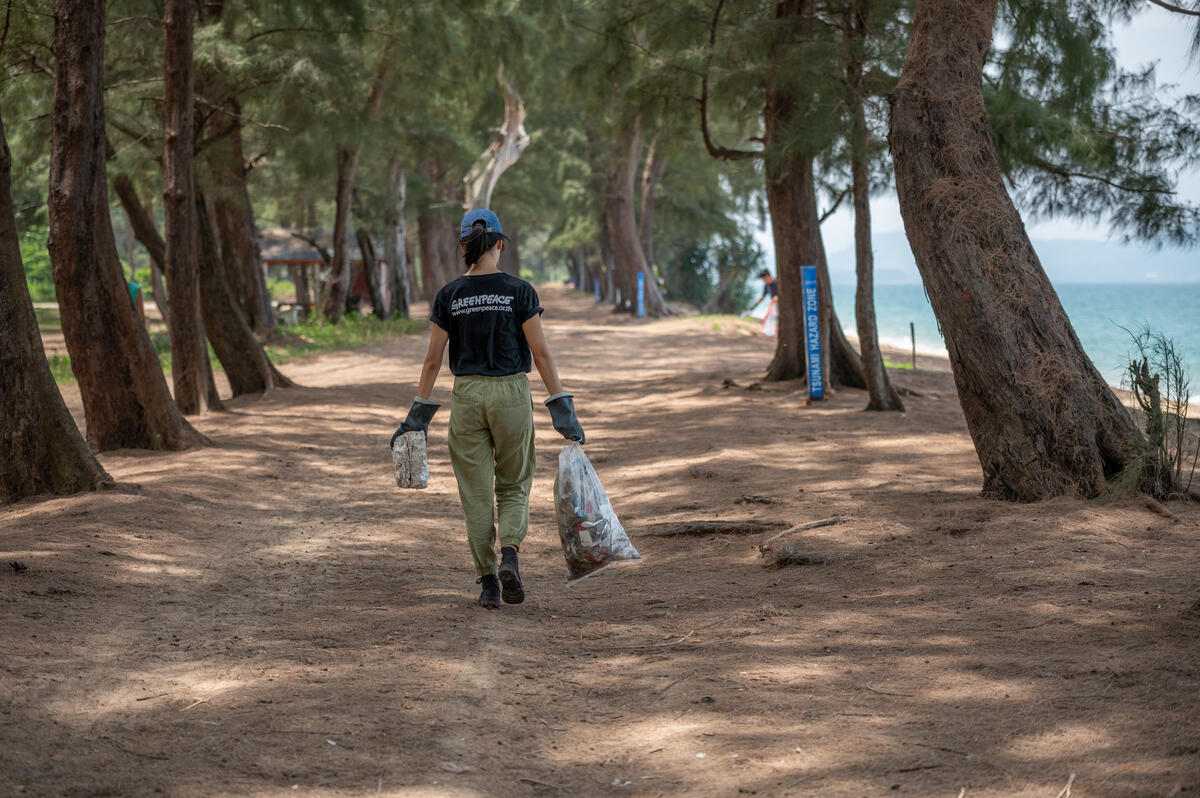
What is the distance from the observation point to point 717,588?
6102 mm

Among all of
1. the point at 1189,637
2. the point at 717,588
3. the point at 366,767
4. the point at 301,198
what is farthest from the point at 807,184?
the point at 301,198

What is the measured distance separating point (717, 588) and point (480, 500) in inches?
54.7

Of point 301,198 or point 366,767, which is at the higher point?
point 301,198

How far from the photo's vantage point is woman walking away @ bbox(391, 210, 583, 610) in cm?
546

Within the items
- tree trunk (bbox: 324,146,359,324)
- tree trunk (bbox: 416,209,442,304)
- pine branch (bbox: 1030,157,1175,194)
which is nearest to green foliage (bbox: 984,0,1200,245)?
pine branch (bbox: 1030,157,1175,194)

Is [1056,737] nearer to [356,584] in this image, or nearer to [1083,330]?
[356,584]

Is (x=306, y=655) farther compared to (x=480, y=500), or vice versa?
(x=480, y=500)

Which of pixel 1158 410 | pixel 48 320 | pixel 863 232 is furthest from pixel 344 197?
pixel 1158 410

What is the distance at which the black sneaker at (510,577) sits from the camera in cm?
557

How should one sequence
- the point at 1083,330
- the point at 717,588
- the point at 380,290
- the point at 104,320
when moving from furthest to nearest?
1. the point at 1083,330
2. the point at 380,290
3. the point at 104,320
4. the point at 717,588

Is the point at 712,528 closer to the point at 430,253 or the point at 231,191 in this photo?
the point at 231,191

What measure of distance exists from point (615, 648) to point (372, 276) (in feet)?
96.7

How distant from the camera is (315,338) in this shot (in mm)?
26312

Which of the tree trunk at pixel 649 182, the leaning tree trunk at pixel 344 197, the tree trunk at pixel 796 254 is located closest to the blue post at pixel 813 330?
the tree trunk at pixel 796 254
